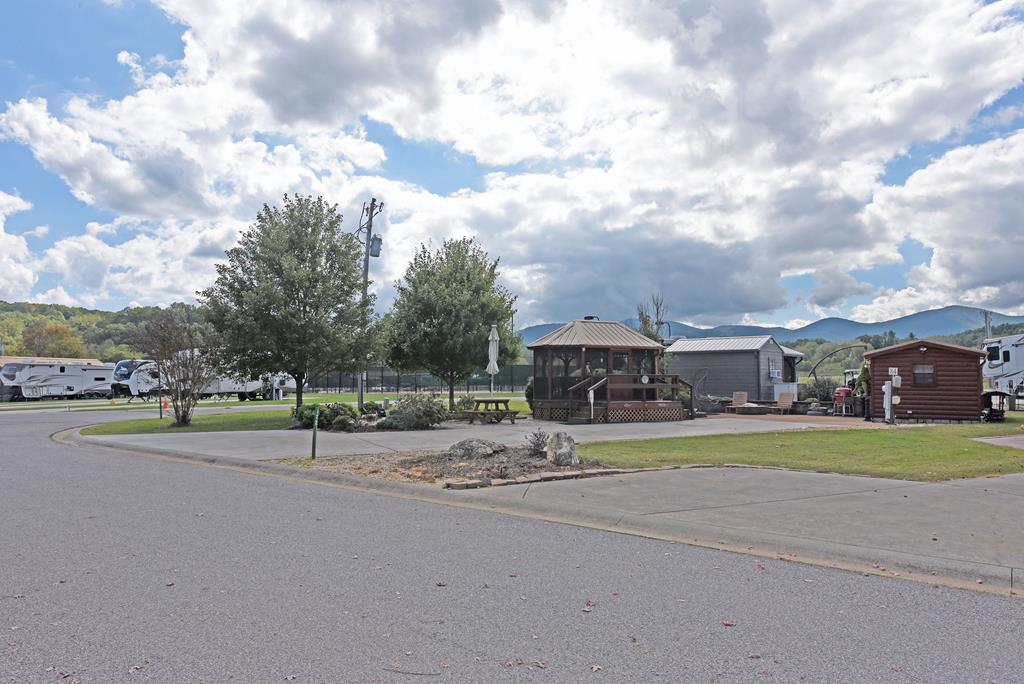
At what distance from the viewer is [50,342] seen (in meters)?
91.8

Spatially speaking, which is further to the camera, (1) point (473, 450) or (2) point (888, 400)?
(2) point (888, 400)

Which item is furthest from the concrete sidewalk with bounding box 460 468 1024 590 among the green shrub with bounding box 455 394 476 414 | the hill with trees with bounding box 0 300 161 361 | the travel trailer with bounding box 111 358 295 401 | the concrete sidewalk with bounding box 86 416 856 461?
the hill with trees with bounding box 0 300 161 361

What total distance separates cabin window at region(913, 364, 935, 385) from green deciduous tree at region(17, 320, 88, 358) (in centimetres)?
9738

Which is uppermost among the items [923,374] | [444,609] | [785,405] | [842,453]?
[923,374]

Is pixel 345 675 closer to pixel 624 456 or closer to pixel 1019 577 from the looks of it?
pixel 1019 577

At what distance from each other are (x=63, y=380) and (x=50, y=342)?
50.3 metres

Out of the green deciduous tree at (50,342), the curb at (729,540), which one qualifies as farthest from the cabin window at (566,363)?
the green deciduous tree at (50,342)

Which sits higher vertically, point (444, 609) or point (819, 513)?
point (819, 513)

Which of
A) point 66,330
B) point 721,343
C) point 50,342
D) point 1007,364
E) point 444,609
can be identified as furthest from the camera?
point 66,330

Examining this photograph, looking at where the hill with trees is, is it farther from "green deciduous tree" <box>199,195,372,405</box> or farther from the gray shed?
the gray shed

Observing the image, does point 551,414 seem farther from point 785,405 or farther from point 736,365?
point 736,365

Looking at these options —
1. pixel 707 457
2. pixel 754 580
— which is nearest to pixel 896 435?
pixel 707 457

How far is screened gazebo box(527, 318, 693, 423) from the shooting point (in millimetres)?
24734

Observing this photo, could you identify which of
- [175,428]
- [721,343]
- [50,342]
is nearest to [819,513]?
[175,428]
